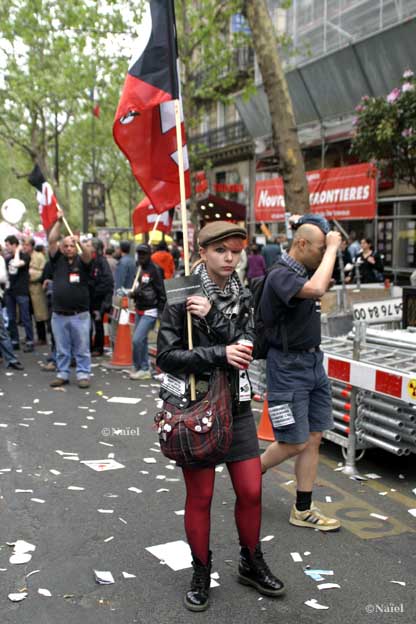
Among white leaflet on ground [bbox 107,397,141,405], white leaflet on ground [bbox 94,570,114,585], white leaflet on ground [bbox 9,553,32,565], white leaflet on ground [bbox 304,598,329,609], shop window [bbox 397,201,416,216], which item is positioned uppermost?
shop window [bbox 397,201,416,216]

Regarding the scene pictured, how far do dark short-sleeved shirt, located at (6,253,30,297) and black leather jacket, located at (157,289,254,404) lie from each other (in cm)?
937

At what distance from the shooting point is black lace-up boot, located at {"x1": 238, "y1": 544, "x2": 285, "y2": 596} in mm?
3566

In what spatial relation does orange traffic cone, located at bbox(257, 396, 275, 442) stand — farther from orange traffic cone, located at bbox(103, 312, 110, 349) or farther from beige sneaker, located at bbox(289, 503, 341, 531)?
orange traffic cone, located at bbox(103, 312, 110, 349)

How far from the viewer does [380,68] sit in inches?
718

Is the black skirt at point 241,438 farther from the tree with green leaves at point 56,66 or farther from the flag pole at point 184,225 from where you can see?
the tree with green leaves at point 56,66

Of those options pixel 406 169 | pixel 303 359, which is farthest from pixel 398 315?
pixel 406 169

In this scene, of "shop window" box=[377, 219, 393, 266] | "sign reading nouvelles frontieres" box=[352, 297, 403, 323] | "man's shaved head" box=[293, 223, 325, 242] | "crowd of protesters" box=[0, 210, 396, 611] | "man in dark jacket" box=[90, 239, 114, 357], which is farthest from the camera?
"shop window" box=[377, 219, 393, 266]

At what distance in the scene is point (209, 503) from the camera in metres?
3.51

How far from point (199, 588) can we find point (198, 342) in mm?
1230

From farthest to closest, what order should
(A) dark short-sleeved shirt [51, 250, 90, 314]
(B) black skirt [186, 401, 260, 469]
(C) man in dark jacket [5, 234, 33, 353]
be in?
(C) man in dark jacket [5, 234, 33, 353]
(A) dark short-sleeved shirt [51, 250, 90, 314]
(B) black skirt [186, 401, 260, 469]

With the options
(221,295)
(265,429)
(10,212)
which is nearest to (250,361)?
(221,295)

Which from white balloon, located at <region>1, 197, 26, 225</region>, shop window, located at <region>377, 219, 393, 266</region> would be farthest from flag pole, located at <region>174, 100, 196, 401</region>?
white balloon, located at <region>1, 197, 26, 225</region>

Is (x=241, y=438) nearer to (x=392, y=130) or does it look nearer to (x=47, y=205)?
(x=47, y=205)

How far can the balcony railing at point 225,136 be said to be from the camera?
33.3 metres
